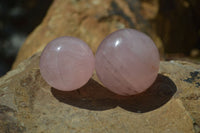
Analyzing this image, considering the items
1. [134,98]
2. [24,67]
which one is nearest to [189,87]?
→ [134,98]

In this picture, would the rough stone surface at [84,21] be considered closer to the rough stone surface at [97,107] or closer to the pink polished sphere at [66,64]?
the rough stone surface at [97,107]

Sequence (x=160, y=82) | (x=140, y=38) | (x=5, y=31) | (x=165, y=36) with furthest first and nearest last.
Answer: (x=5, y=31), (x=165, y=36), (x=160, y=82), (x=140, y=38)

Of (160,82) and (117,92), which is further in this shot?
(160,82)

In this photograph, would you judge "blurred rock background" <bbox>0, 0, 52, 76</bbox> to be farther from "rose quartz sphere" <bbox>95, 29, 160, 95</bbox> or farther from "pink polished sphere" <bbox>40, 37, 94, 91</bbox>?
"rose quartz sphere" <bbox>95, 29, 160, 95</bbox>

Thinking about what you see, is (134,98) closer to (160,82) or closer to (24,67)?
(160,82)

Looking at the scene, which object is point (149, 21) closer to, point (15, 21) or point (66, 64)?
point (66, 64)

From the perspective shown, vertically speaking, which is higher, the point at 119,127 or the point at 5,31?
the point at 119,127
